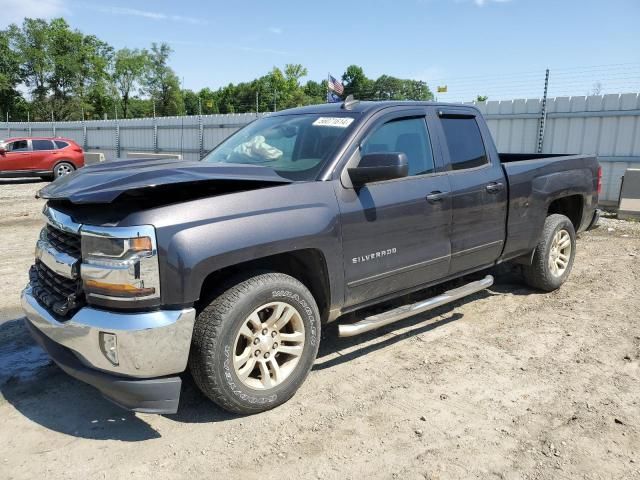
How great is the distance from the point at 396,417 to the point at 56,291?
2.13 meters

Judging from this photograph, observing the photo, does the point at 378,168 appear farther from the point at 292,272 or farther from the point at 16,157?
the point at 16,157

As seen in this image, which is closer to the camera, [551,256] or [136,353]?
[136,353]

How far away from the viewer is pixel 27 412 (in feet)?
10.4

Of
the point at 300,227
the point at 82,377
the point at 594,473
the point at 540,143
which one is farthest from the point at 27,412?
the point at 540,143

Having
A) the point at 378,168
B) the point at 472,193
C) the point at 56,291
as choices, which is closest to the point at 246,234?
the point at 378,168

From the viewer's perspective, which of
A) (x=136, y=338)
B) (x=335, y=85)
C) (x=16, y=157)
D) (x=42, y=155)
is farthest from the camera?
(x=335, y=85)

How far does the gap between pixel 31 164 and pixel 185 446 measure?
57.9ft

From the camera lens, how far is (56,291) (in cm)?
303

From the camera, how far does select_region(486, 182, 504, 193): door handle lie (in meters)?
4.46

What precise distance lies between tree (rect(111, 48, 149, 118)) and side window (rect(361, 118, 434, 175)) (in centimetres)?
8431

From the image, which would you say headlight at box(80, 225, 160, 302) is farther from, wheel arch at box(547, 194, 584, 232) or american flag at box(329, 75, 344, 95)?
american flag at box(329, 75, 344, 95)

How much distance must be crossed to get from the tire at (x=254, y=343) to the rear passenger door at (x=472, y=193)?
1.59m

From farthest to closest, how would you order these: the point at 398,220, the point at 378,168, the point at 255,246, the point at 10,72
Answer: the point at 10,72 < the point at 398,220 < the point at 378,168 < the point at 255,246

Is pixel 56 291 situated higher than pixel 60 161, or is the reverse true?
pixel 56 291
